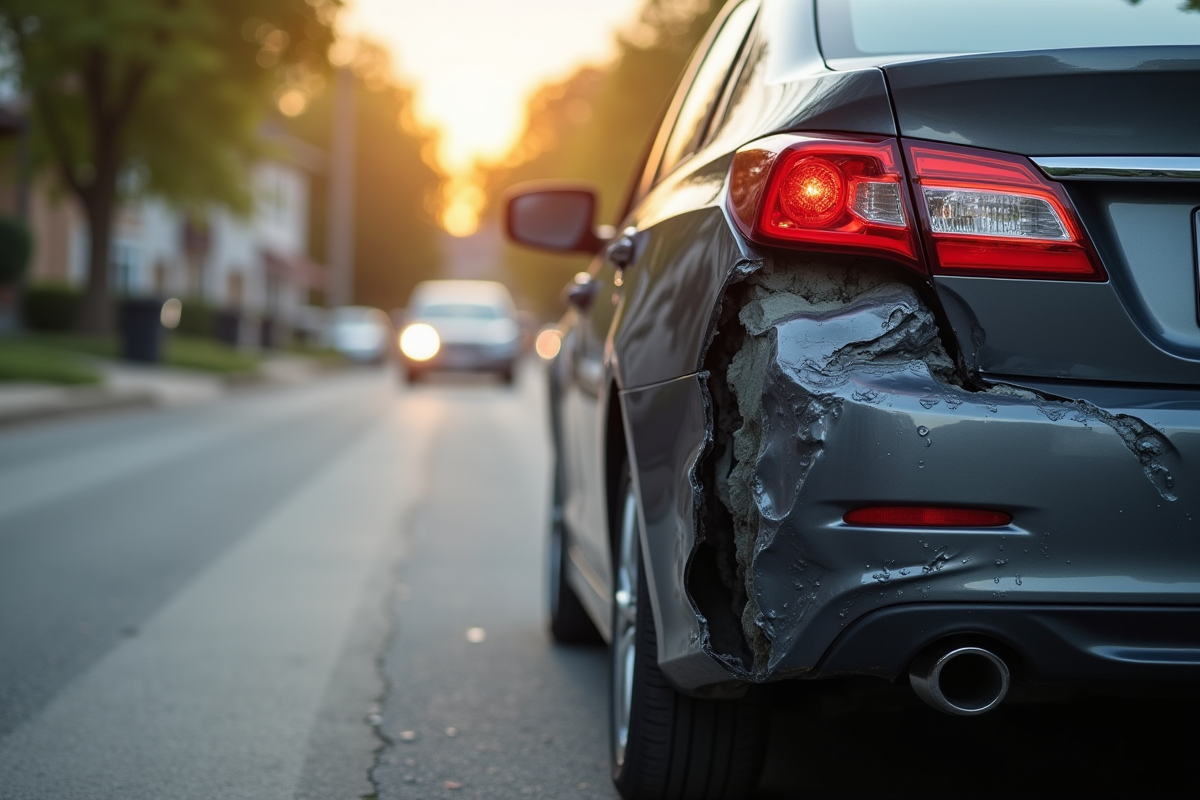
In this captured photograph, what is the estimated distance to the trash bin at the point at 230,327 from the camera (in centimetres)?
3759

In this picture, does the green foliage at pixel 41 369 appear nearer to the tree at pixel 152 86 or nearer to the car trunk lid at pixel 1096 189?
the tree at pixel 152 86

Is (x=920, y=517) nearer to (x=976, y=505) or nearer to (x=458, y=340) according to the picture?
(x=976, y=505)

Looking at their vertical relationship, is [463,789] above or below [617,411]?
below

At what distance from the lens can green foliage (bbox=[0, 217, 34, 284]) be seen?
26.8 meters

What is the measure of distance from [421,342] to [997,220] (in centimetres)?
2300

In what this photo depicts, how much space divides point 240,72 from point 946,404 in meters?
25.7

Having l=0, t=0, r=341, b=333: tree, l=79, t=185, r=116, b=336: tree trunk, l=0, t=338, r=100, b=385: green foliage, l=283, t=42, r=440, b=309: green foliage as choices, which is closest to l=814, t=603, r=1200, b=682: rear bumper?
l=0, t=338, r=100, b=385: green foliage

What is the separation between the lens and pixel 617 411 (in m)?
3.40

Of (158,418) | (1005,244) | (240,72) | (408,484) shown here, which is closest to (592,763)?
(1005,244)

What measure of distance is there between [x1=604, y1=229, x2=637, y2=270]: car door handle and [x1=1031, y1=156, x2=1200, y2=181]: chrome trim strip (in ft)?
4.05

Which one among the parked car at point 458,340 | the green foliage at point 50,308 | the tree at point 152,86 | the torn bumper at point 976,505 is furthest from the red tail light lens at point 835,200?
the green foliage at point 50,308

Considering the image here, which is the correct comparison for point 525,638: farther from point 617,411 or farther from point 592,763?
point 617,411

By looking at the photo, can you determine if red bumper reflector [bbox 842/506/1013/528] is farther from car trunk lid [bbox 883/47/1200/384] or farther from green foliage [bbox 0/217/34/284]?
green foliage [bbox 0/217/34/284]

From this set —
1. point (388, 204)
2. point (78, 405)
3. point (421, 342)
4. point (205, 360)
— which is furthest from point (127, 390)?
point (388, 204)
